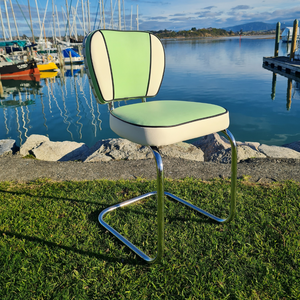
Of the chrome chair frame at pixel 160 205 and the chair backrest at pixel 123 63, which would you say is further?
the chair backrest at pixel 123 63

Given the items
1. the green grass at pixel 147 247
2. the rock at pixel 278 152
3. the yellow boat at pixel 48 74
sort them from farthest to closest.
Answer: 1. the yellow boat at pixel 48 74
2. the rock at pixel 278 152
3. the green grass at pixel 147 247

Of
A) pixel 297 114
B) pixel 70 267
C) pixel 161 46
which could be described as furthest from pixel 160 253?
pixel 297 114

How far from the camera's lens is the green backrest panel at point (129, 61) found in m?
1.74

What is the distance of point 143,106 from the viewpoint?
1664 mm

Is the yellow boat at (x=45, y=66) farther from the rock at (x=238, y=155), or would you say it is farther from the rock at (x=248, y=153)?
the rock at (x=248, y=153)

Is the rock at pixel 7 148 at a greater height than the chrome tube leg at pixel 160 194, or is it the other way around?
the chrome tube leg at pixel 160 194

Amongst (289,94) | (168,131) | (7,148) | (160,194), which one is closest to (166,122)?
(168,131)

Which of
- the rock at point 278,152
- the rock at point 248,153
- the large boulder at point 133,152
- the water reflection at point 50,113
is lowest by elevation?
the water reflection at point 50,113

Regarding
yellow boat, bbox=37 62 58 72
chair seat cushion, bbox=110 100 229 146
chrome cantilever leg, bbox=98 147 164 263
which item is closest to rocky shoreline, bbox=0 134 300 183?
chrome cantilever leg, bbox=98 147 164 263

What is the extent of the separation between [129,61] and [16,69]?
1913cm

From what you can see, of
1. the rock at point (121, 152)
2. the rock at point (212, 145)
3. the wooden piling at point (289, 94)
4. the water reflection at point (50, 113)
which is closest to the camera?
the rock at point (121, 152)

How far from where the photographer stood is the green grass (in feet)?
4.57

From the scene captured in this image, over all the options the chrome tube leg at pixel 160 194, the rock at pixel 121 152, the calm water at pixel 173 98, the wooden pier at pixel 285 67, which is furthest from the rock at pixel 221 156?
the wooden pier at pixel 285 67

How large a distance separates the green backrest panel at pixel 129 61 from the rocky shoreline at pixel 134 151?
168 centimetres
